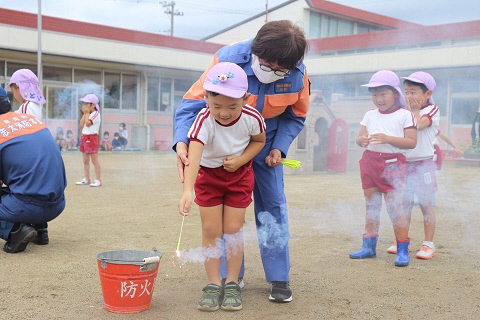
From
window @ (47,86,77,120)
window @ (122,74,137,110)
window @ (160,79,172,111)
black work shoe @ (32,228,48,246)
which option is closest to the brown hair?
black work shoe @ (32,228,48,246)

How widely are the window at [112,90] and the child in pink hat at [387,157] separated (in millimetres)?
19192

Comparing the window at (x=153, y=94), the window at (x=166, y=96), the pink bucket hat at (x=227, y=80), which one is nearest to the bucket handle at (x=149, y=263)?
the pink bucket hat at (x=227, y=80)

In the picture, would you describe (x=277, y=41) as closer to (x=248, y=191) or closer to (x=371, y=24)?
(x=248, y=191)

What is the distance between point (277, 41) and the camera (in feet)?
10.1

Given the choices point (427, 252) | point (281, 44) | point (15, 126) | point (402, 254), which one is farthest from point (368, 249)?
point (15, 126)

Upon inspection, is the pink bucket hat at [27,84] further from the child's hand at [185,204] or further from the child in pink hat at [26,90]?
the child's hand at [185,204]

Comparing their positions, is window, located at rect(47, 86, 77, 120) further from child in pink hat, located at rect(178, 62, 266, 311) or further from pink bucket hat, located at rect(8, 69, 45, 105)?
child in pink hat, located at rect(178, 62, 266, 311)

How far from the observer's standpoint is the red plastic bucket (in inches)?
118

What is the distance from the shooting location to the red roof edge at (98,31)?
19.5 m

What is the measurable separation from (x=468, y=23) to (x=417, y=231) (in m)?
2.24

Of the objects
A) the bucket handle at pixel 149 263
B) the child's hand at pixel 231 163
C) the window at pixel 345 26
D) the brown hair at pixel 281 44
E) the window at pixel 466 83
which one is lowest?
the bucket handle at pixel 149 263

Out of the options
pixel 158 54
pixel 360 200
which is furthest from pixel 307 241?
pixel 158 54

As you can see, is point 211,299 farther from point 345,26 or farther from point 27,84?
point 345,26

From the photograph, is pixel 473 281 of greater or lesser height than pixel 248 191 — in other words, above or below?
below
